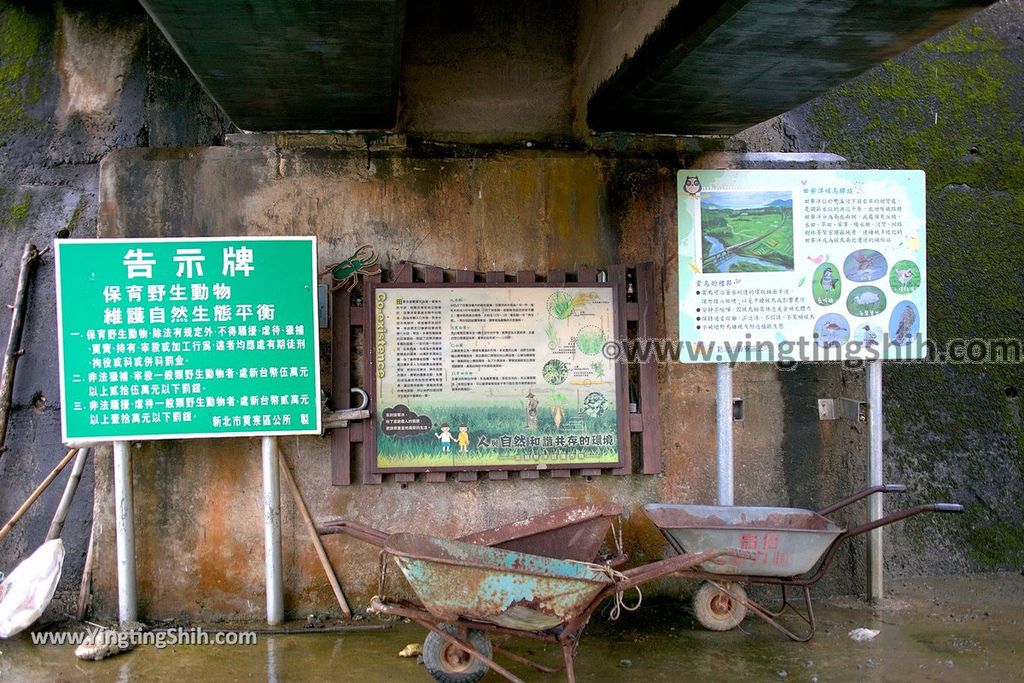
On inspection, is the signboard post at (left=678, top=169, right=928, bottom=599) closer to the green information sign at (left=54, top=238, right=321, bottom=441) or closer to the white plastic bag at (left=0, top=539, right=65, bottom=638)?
the green information sign at (left=54, top=238, right=321, bottom=441)

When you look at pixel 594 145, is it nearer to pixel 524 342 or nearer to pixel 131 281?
pixel 524 342

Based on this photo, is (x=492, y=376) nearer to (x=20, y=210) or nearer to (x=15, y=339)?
(x=15, y=339)

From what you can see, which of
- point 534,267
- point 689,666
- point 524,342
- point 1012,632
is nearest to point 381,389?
point 524,342

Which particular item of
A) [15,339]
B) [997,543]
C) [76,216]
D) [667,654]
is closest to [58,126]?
[76,216]

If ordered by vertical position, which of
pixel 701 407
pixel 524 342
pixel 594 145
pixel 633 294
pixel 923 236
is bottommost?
pixel 701 407

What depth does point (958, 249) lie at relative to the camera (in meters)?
5.44

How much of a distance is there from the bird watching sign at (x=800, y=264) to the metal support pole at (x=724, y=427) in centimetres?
13

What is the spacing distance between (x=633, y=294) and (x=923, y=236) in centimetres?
193

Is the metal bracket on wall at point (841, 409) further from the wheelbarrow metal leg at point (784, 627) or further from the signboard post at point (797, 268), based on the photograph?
the wheelbarrow metal leg at point (784, 627)

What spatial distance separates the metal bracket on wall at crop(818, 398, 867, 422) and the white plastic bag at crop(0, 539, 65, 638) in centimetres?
487

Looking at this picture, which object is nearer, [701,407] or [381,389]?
[381,389]

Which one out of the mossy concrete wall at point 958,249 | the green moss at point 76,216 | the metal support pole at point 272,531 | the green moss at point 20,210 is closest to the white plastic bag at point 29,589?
the metal support pole at point 272,531

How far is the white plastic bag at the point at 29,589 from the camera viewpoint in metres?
4.16

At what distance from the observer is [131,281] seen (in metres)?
4.23
